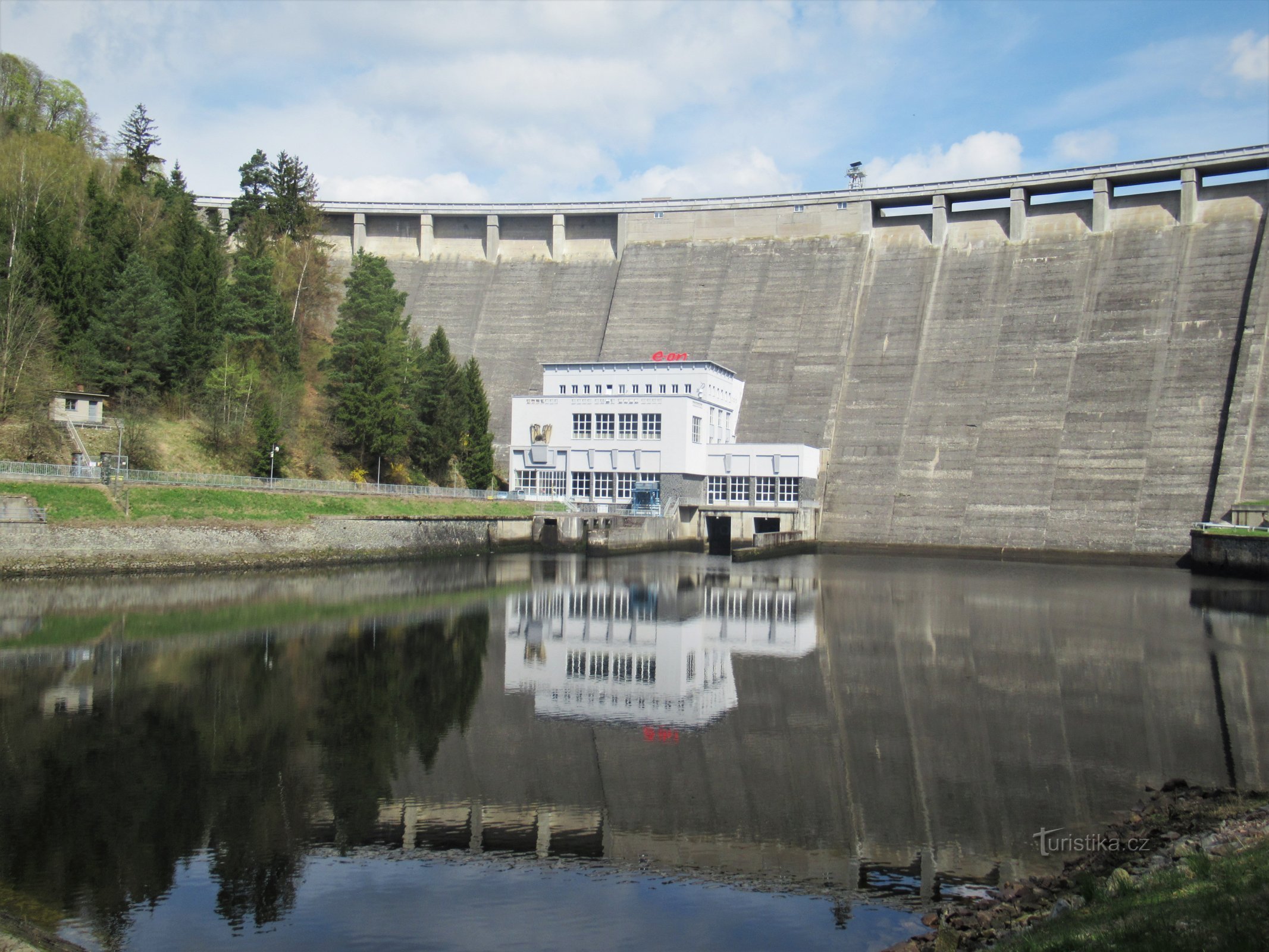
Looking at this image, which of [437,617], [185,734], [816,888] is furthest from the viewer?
[437,617]

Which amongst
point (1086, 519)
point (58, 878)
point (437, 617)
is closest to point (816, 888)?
point (58, 878)

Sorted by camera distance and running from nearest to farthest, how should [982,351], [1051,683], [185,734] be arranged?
1. [185,734]
2. [1051,683]
3. [982,351]

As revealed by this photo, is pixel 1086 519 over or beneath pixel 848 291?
beneath

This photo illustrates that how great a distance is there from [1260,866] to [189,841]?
9219 mm

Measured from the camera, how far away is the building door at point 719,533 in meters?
52.4

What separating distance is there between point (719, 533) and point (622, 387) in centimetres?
867

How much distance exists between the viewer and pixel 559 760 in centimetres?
1373

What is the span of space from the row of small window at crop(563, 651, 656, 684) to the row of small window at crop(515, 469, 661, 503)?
29.0m

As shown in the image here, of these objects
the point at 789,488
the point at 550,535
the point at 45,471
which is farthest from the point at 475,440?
the point at 45,471

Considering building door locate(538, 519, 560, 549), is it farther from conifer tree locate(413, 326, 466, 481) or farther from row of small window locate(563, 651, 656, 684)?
row of small window locate(563, 651, 656, 684)

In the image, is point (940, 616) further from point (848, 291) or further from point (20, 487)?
point (848, 291)

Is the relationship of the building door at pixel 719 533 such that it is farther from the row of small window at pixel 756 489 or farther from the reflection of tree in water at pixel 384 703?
the reflection of tree in water at pixel 384 703

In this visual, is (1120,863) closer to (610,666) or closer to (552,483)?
(610,666)

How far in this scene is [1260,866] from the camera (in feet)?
24.8
